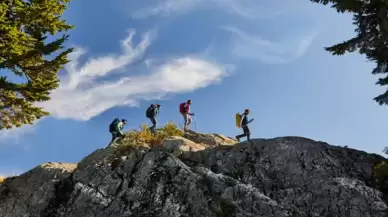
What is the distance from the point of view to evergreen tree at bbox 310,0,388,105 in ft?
48.7

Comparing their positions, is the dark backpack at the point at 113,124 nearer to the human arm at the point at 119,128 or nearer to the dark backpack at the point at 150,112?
the human arm at the point at 119,128

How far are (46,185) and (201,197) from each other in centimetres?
663

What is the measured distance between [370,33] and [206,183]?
29.5 ft

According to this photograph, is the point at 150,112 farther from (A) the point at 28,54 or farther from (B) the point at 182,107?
(A) the point at 28,54

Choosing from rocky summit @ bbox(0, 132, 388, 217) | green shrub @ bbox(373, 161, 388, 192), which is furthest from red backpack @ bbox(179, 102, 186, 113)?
green shrub @ bbox(373, 161, 388, 192)

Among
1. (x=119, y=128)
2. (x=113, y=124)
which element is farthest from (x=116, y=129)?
(x=113, y=124)

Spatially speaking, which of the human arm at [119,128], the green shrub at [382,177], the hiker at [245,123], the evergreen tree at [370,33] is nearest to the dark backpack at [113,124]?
the human arm at [119,128]

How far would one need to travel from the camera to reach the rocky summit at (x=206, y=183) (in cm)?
1263

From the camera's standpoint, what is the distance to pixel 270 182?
14070 millimetres

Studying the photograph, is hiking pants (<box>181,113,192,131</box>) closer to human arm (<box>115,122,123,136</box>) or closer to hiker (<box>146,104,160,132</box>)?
hiker (<box>146,104,160,132</box>)

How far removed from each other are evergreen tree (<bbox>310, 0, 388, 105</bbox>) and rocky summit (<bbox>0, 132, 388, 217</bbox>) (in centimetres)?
381

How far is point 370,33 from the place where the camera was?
1541 cm

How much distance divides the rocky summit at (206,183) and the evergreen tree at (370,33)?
3.81 meters

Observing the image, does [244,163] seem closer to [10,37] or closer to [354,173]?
[354,173]
